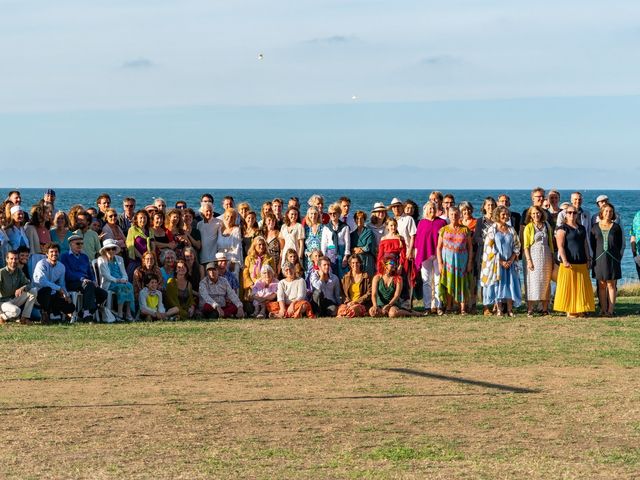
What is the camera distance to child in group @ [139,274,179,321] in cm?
1558

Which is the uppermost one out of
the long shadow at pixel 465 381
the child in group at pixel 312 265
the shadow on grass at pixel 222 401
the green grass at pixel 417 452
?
the child in group at pixel 312 265

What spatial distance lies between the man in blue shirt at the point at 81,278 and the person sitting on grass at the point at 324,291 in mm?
2961

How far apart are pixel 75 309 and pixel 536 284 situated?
6431 mm

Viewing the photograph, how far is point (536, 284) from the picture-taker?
16328mm

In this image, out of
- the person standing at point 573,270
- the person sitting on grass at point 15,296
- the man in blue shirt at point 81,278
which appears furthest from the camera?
the person standing at point 573,270

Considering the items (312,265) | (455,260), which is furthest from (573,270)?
(312,265)

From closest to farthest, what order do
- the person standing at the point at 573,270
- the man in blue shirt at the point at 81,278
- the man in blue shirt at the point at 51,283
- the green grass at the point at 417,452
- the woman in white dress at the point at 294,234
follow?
the green grass at the point at 417,452 < the man in blue shirt at the point at 51,283 < the man in blue shirt at the point at 81,278 < the person standing at the point at 573,270 < the woman in white dress at the point at 294,234

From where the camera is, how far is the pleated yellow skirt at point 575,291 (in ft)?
52.4

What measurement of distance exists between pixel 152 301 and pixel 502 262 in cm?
491

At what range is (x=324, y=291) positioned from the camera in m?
16.3

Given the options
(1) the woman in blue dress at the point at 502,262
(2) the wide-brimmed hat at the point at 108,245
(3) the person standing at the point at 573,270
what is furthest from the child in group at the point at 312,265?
(3) the person standing at the point at 573,270

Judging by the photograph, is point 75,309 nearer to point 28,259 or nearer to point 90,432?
point 28,259

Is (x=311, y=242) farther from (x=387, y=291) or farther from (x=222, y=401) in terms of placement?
(x=222, y=401)

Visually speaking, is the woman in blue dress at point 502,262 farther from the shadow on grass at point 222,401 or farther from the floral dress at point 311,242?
the shadow on grass at point 222,401
